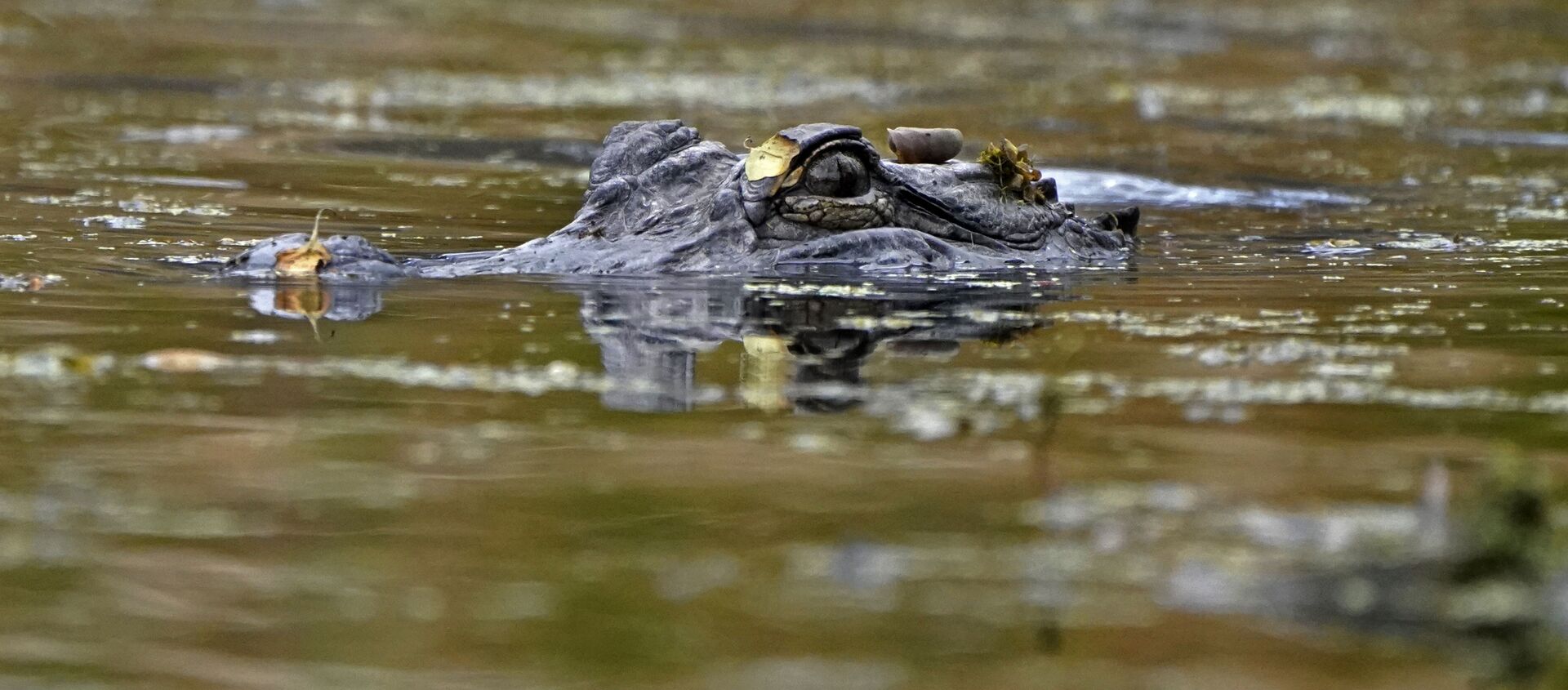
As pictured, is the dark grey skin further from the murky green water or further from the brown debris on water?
the brown debris on water

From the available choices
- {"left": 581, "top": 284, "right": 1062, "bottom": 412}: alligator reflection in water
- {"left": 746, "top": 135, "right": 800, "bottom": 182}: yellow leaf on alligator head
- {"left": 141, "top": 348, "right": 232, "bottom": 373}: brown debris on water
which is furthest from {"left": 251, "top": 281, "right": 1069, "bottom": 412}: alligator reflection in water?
{"left": 141, "top": 348, "right": 232, "bottom": 373}: brown debris on water

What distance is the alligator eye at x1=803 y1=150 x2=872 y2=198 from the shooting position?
693cm

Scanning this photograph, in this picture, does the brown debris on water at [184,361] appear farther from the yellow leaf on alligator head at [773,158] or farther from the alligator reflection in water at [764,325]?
the yellow leaf on alligator head at [773,158]

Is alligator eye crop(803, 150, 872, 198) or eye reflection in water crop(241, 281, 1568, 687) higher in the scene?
alligator eye crop(803, 150, 872, 198)

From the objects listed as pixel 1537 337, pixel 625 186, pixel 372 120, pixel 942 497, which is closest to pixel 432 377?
pixel 942 497

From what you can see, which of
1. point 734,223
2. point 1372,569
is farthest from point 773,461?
point 734,223

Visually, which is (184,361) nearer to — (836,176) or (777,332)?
(777,332)

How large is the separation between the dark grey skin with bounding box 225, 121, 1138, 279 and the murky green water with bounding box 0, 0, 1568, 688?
8.8 inches

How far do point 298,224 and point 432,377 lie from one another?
3.96m

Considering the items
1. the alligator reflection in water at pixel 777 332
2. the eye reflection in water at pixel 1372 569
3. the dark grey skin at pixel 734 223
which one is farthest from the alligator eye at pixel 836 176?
the eye reflection in water at pixel 1372 569

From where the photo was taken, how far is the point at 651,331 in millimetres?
5711

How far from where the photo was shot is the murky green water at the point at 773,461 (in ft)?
10.3

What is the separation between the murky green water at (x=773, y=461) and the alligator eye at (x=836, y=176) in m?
0.40

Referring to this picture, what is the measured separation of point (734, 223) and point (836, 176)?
0.35 m
